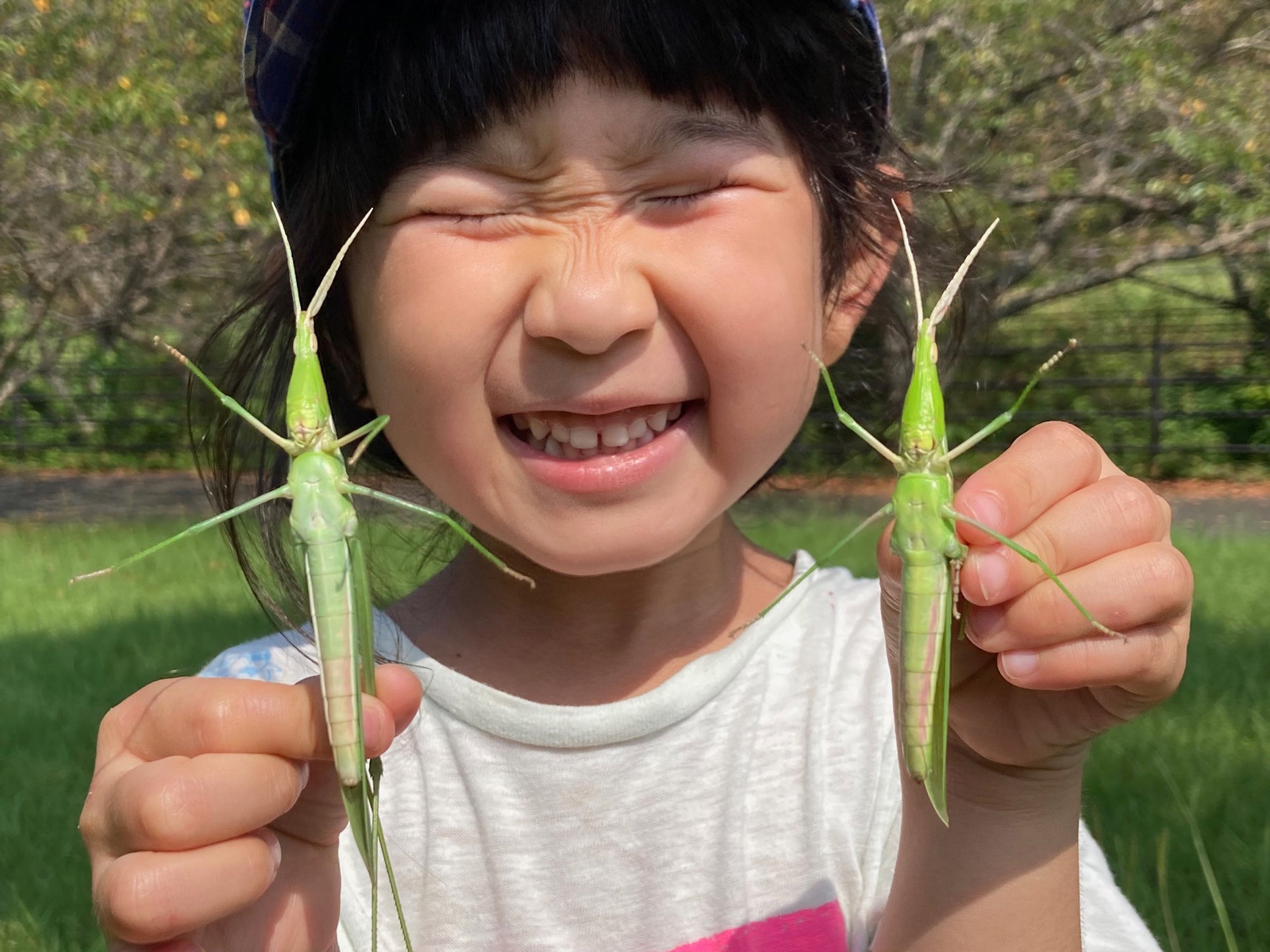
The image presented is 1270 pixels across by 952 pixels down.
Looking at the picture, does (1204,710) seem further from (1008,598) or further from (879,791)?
(1008,598)

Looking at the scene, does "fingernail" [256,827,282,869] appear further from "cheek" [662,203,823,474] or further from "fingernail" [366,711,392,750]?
"cheek" [662,203,823,474]

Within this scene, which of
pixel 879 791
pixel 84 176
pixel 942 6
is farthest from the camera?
pixel 84 176

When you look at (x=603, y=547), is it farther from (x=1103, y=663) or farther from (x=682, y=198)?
(x=1103, y=663)

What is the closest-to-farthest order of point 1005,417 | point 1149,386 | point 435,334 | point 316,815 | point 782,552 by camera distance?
point 1005,417
point 316,815
point 435,334
point 782,552
point 1149,386

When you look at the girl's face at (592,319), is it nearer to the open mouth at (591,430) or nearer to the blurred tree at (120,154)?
the open mouth at (591,430)

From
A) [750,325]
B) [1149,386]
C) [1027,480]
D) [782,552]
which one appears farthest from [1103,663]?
[1149,386]

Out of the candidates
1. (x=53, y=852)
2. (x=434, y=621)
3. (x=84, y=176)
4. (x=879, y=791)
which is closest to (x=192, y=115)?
(x=84, y=176)

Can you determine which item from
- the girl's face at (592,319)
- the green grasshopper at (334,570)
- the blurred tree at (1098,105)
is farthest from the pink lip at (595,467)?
the blurred tree at (1098,105)

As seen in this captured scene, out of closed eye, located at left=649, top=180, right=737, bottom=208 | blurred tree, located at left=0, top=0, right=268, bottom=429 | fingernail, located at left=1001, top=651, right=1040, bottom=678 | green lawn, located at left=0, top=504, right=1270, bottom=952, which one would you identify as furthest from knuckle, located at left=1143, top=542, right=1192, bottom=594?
blurred tree, located at left=0, top=0, right=268, bottom=429
